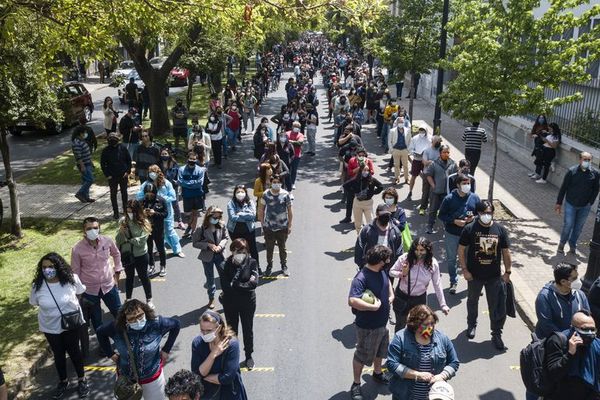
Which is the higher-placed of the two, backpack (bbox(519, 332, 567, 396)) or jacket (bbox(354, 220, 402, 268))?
jacket (bbox(354, 220, 402, 268))

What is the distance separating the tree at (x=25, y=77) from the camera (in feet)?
29.2

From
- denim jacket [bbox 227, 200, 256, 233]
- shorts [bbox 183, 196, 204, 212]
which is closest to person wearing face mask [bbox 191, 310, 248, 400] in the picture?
denim jacket [bbox 227, 200, 256, 233]

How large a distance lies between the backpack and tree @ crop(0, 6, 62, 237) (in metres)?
7.55

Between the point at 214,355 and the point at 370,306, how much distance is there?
5.51 feet

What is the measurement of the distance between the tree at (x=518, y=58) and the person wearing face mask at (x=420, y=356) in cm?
737

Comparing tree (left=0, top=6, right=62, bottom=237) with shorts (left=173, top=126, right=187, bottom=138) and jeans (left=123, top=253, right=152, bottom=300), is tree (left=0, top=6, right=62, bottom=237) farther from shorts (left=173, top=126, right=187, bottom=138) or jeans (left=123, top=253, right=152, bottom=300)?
shorts (left=173, top=126, right=187, bottom=138)

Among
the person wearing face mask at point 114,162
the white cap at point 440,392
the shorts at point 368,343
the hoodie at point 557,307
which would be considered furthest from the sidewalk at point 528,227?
the person wearing face mask at point 114,162

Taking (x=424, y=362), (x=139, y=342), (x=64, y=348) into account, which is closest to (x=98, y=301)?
(x=64, y=348)

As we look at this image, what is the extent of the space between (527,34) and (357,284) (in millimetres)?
7722

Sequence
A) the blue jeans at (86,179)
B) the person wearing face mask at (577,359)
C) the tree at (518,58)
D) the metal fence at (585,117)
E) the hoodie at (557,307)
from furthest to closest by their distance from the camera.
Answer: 1. the metal fence at (585,117)
2. the blue jeans at (86,179)
3. the tree at (518,58)
4. the hoodie at (557,307)
5. the person wearing face mask at (577,359)

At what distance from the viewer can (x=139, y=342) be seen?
5.23 meters

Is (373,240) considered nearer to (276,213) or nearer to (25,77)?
(276,213)

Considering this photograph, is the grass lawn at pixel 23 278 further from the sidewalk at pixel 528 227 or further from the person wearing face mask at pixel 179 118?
the sidewalk at pixel 528 227

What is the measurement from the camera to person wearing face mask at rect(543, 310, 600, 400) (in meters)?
4.64
